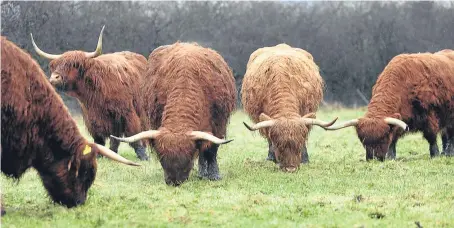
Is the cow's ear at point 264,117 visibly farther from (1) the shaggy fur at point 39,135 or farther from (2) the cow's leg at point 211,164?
(1) the shaggy fur at point 39,135

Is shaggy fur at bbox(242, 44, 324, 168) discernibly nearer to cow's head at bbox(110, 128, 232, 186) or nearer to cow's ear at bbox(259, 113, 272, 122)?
cow's ear at bbox(259, 113, 272, 122)

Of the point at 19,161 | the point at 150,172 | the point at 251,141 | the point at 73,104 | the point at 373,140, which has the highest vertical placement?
the point at 19,161

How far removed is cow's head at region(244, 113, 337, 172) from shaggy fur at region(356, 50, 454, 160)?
1521mm

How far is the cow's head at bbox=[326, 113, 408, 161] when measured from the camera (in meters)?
12.6

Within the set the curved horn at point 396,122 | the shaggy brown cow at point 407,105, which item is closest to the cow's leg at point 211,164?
the shaggy brown cow at point 407,105

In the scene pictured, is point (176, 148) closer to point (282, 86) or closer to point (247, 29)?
point (282, 86)

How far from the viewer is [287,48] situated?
14664mm

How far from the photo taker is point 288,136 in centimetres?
1137

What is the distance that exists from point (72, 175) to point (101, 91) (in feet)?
18.0

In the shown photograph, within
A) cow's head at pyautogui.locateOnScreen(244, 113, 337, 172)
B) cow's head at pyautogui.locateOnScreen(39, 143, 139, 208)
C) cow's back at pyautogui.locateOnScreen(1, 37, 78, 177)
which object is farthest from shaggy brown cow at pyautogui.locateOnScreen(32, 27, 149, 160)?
cow's back at pyautogui.locateOnScreen(1, 37, 78, 177)

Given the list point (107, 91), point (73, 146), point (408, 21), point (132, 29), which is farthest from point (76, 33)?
point (73, 146)

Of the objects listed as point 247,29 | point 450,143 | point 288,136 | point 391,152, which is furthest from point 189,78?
point 247,29

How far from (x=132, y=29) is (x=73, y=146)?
22.6 metres

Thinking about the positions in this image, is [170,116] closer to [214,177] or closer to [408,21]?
[214,177]
